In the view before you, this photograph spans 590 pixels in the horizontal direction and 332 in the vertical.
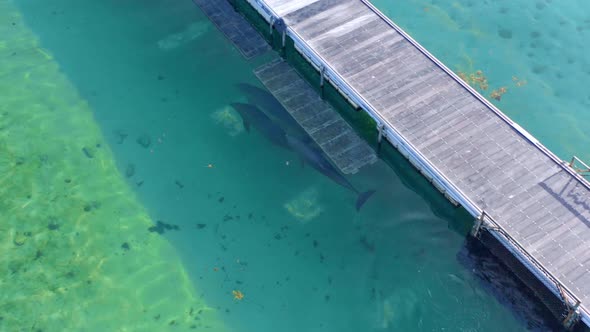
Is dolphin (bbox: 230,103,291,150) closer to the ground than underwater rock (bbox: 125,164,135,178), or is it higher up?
higher up

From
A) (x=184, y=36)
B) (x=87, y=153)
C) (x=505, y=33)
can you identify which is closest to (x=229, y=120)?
(x=184, y=36)

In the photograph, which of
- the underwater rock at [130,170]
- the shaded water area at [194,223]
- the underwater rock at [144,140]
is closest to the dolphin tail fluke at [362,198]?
the shaded water area at [194,223]

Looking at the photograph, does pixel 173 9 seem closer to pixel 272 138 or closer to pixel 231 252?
pixel 272 138

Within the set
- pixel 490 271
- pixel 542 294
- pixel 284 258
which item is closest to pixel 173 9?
pixel 284 258

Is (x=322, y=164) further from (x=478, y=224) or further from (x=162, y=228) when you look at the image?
(x=162, y=228)

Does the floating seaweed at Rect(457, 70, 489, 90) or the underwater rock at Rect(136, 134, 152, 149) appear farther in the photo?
the floating seaweed at Rect(457, 70, 489, 90)

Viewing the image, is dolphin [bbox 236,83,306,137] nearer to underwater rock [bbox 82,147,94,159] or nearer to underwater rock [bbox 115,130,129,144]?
underwater rock [bbox 115,130,129,144]

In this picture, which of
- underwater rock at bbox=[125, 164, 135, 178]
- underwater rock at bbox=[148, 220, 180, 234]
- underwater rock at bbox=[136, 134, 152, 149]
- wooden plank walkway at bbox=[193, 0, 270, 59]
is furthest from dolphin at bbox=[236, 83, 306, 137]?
underwater rock at bbox=[148, 220, 180, 234]
